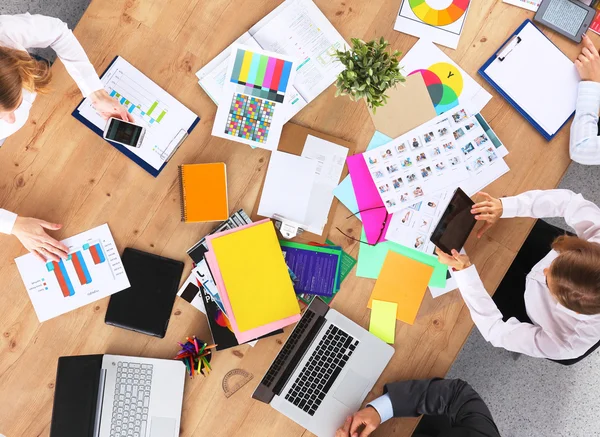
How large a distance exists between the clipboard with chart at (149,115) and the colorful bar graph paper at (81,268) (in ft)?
1.05

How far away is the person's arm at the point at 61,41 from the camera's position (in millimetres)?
1248

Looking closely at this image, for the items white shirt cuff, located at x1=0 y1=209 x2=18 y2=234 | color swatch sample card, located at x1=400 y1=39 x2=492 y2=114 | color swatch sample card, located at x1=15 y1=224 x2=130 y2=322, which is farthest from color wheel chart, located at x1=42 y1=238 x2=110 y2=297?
color swatch sample card, located at x1=400 y1=39 x2=492 y2=114

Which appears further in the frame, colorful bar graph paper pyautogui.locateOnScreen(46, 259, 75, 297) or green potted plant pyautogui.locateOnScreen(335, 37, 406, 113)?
colorful bar graph paper pyautogui.locateOnScreen(46, 259, 75, 297)

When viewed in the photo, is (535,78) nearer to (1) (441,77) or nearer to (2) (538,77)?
(2) (538,77)

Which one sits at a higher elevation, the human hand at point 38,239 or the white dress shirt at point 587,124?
the white dress shirt at point 587,124

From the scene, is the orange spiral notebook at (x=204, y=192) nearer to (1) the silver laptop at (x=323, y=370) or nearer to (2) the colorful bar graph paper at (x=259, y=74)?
(2) the colorful bar graph paper at (x=259, y=74)

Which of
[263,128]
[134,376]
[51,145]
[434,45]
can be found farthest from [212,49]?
[134,376]

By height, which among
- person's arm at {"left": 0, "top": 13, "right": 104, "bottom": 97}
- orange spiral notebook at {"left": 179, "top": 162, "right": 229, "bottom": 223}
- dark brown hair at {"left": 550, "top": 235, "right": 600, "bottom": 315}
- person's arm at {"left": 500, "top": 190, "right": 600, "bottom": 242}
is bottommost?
orange spiral notebook at {"left": 179, "top": 162, "right": 229, "bottom": 223}

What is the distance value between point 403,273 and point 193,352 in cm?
66

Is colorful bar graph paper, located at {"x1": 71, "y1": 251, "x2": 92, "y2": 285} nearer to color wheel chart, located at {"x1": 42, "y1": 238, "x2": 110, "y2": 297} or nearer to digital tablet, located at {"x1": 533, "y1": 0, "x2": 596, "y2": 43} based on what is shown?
A: color wheel chart, located at {"x1": 42, "y1": 238, "x2": 110, "y2": 297}

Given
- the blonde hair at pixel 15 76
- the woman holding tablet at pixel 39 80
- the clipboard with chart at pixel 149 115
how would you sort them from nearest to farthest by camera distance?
the blonde hair at pixel 15 76
the woman holding tablet at pixel 39 80
the clipboard with chart at pixel 149 115

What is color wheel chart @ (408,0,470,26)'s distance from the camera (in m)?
1.36

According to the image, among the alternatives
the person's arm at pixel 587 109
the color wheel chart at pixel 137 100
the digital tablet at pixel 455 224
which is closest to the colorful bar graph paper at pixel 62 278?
the color wheel chart at pixel 137 100

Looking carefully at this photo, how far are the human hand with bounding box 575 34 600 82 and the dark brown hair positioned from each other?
494mm
